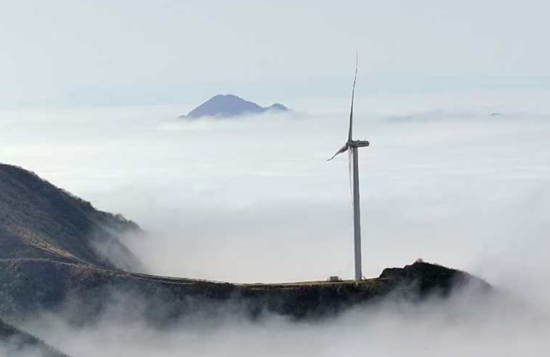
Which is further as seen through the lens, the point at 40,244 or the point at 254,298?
the point at 40,244

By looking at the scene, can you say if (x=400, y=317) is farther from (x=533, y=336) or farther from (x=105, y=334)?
(x=105, y=334)

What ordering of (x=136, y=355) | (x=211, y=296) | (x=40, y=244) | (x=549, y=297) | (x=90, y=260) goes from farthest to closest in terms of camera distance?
(x=90, y=260)
(x=40, y=244)
(x=549, y=297)
(x=211, y=296)
(x=136, y=355)

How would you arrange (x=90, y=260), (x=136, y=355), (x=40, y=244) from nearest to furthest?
(x=136, y=355)
(x=40, y=244)
(x=90, y=260)

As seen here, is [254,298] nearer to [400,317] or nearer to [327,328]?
[327,328]

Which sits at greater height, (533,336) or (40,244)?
(40,244)

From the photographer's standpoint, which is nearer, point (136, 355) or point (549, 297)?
point (136, 355)

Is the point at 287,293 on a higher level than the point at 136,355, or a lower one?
higher

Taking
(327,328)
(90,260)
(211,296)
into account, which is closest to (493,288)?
(327,328)

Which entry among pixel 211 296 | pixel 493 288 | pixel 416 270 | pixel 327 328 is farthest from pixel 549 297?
pixel 211 296

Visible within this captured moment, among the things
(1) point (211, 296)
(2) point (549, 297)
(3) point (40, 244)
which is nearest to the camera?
(1) point (211, 296)
